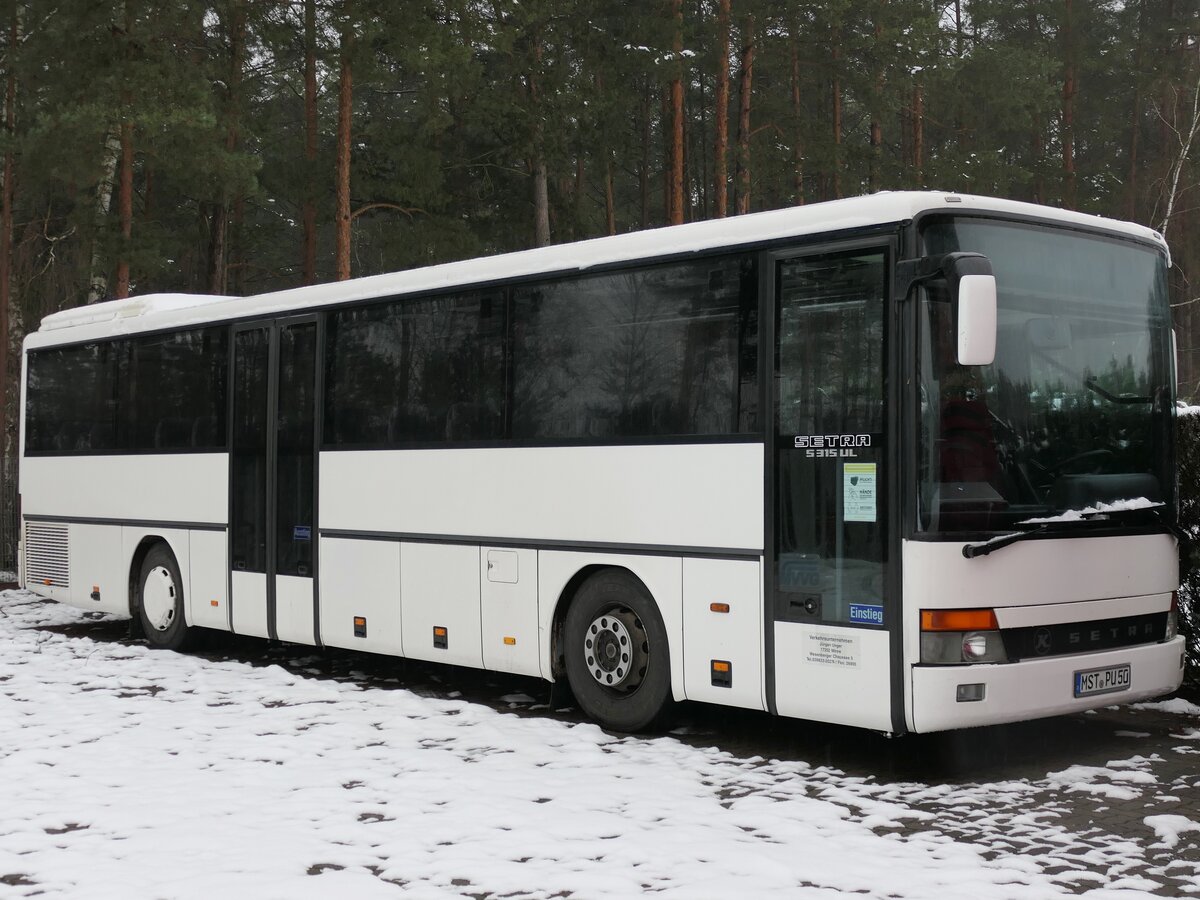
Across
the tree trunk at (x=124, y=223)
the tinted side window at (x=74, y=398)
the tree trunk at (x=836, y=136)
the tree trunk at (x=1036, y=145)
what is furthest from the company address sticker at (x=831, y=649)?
the tree trunk at (x=1036, y=145)

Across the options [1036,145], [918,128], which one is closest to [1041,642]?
[918,128]

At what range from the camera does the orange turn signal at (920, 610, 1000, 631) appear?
26.8 feet

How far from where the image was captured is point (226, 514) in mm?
14047

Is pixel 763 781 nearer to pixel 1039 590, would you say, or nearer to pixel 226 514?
pixel 1039 590

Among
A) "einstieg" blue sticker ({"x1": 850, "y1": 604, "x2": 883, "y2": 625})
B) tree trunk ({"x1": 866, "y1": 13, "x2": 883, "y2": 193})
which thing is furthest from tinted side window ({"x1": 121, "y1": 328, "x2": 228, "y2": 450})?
tree trunk ({"x1": 866, "y1": 13, "x2": 883, "y2": 193})

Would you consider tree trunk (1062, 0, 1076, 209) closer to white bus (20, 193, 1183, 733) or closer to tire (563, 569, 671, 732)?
white bus (20, 193, 1183, 733)

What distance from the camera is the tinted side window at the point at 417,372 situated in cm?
1134

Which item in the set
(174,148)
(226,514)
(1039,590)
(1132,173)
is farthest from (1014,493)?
(1132,173)

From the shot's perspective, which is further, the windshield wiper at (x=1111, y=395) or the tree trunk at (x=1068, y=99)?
the tree trunk at (x=1068, y=99)

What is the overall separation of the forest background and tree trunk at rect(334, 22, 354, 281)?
0.06 m

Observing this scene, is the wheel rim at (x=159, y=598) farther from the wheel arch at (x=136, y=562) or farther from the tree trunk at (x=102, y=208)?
the tree trunk at (x=102, y=208)

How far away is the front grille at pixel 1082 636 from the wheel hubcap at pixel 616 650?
263 cm

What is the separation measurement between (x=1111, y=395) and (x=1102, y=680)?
5.68 ft

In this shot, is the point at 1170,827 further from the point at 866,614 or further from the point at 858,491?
the point at 858,491
